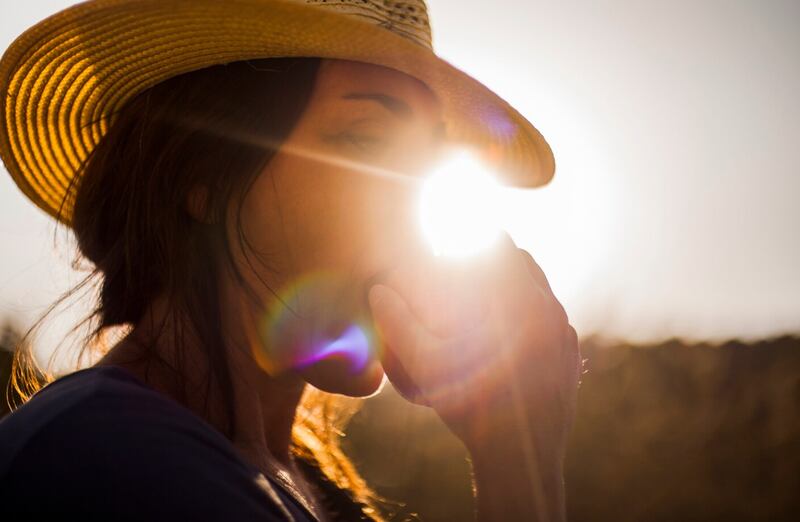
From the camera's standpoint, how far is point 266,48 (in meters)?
1.97

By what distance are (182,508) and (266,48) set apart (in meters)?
1.30

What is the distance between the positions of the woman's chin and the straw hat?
896mm

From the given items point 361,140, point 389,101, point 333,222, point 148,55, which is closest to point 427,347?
point 333,222

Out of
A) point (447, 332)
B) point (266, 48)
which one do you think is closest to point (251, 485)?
point (447, 332)

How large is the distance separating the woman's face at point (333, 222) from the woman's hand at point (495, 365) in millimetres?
290

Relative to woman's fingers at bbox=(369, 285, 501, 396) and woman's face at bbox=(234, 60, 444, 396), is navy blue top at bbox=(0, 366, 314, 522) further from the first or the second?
woman's face at bbox=(234, 60, 444, 396)

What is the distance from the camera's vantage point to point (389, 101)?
2127mm

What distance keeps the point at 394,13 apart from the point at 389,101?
0.25 m

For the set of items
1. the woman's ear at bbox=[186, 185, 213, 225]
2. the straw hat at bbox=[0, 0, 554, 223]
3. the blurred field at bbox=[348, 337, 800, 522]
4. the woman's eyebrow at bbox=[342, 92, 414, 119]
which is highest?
the straw hat at bbox=[0, 0, 554, 223]

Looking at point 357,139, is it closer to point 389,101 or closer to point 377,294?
point 389,101

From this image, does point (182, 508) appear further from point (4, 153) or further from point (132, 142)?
point (4, 153)

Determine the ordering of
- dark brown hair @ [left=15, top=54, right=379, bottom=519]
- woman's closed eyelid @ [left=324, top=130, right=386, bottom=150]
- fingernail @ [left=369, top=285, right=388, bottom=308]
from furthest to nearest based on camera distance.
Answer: woman's closed eyelid @ [left=324, top=130, right=386, bottom=150] < dark brown hair @ [left=15, top=54, right=379, bottom=519] < fingernail @ [left=369, top=285, right=388, bottom=308]

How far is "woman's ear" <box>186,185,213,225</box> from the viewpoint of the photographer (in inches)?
78.7

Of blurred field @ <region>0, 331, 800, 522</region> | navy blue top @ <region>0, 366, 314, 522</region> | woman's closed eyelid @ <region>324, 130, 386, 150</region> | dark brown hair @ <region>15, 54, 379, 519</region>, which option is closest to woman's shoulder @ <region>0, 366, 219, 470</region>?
navy blue top @ <region>0, 366, 314, 522</region>
